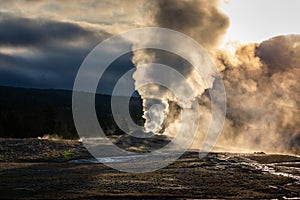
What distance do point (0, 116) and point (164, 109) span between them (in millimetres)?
25467

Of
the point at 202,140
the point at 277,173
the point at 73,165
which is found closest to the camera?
the point at 277,173

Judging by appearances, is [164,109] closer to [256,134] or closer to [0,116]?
[256,134]

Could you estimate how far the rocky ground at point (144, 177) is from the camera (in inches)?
792

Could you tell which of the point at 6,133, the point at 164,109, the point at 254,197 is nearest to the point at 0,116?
the point at 6,133

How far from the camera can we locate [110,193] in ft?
65.6

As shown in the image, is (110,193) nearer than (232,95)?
Yes

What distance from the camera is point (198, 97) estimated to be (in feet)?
Result: 199

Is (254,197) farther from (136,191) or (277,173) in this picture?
(277,173)

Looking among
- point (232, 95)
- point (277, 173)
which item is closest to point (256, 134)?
point (232, 95)

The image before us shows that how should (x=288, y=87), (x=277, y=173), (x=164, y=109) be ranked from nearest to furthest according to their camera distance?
(x=277, y=173) < (x=164, y=109) < (x=288, y=87)

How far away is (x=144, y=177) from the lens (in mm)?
24797

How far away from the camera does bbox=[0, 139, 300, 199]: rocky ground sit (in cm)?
2011

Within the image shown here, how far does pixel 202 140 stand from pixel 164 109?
6479 millimetres

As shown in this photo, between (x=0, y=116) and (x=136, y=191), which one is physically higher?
(x=0, y=116)
